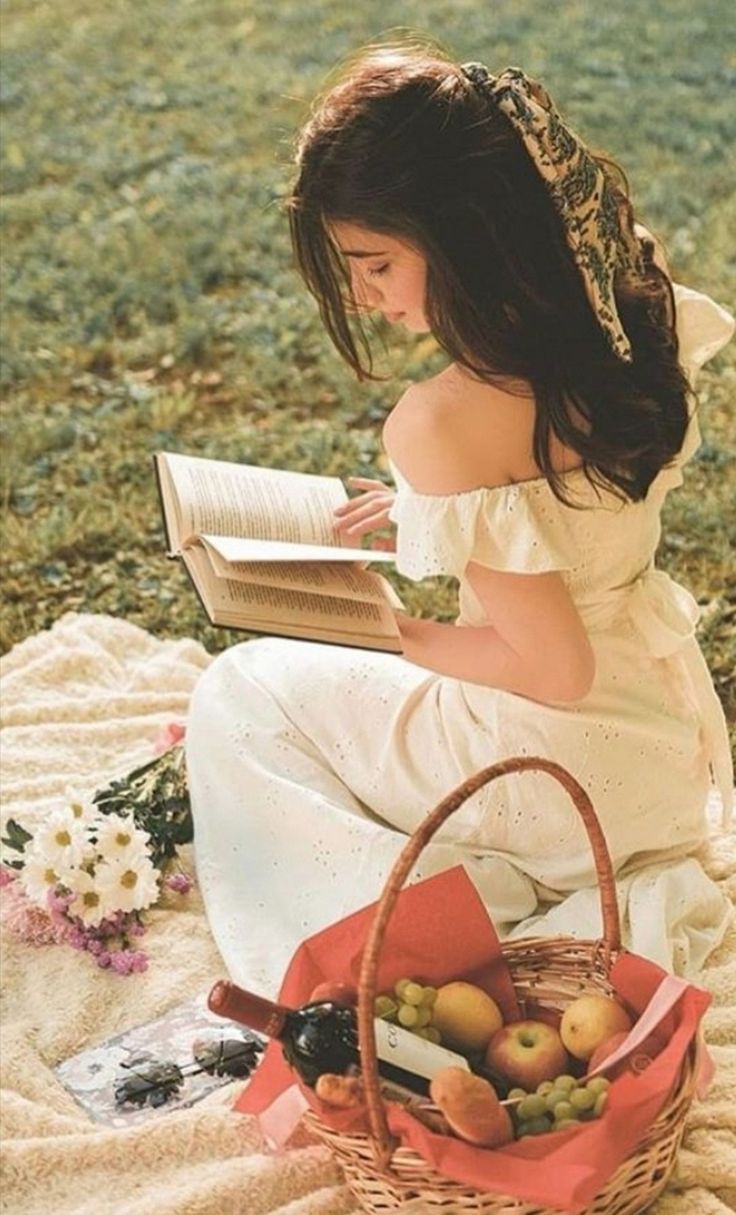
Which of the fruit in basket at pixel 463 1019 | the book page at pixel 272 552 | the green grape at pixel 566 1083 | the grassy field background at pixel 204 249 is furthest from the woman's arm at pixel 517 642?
the grassy field background at pixel 204 249

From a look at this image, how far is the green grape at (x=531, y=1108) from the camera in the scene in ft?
6.42

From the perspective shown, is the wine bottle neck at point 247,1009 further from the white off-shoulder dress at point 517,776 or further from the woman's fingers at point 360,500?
the woman's fingers at point 360,500

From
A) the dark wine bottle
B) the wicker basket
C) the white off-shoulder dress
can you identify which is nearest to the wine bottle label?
the dark wine bottle

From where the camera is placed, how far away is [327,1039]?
1958 mm

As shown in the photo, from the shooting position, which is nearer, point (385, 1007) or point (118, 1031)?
point (385, 1007)

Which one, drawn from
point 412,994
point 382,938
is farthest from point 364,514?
point 382,938

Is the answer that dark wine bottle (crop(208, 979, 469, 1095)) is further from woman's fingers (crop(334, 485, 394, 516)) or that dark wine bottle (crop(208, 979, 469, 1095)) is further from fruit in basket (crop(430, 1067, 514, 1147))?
woman's fingers (crop(334, 485, 394, 516))

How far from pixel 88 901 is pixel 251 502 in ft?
2.05

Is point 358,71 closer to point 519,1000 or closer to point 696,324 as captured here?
point 696,324

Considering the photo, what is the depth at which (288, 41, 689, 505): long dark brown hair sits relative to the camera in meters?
2.03

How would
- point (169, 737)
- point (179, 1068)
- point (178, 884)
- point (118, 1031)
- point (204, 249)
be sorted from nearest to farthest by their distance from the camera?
point (179, 1068), point (118, 1031), point (178, 884), point (169, 737), point (204, 249)

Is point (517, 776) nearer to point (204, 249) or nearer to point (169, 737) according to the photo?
point (169, 737)

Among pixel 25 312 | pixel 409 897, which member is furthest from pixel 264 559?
pixel 25 312

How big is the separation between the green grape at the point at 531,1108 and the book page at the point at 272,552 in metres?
0.67
